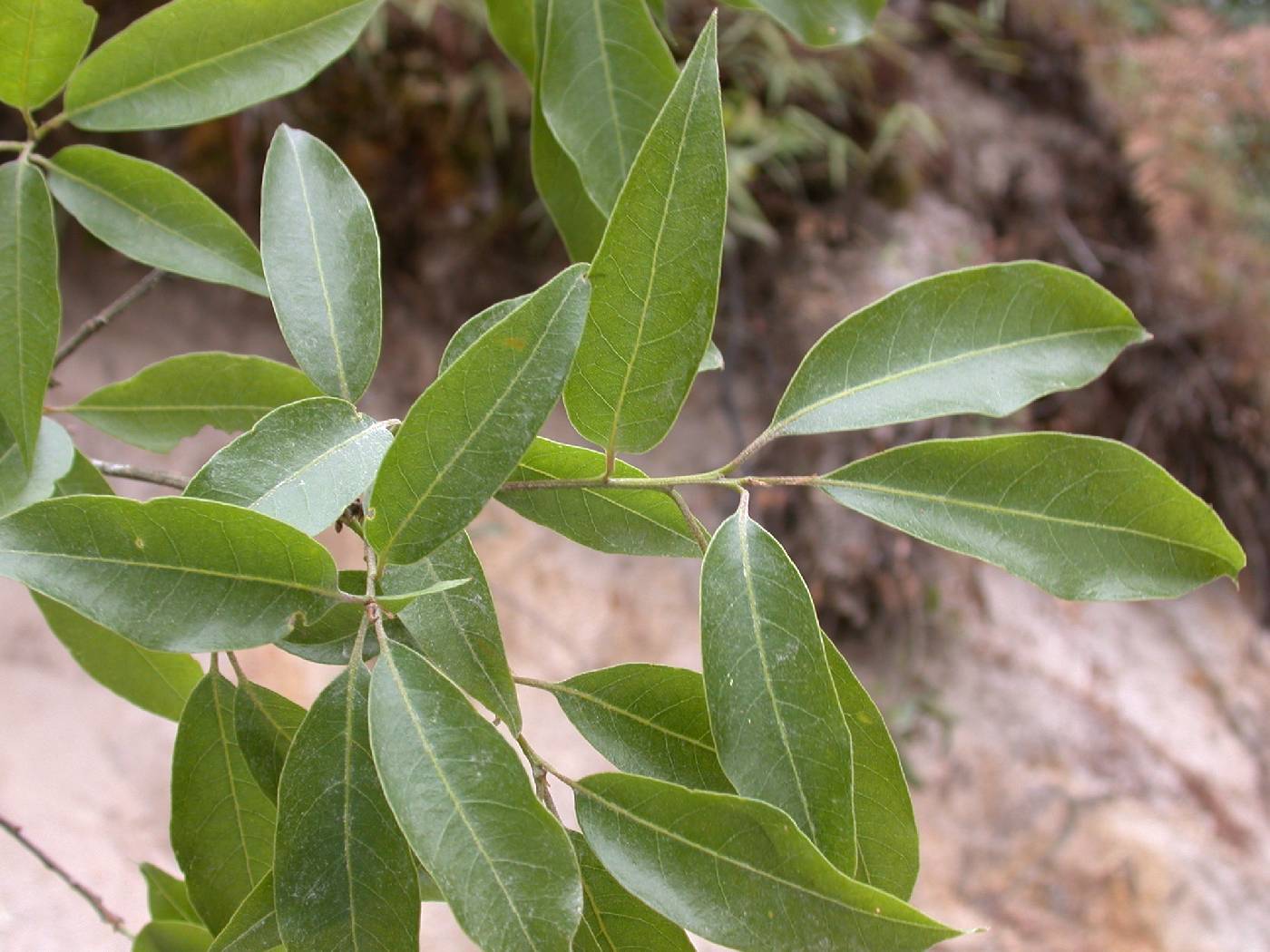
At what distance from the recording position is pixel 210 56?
1.76 feet

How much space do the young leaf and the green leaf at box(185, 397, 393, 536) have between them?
8.8 inches

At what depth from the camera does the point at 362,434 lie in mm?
411

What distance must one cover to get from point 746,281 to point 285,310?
168cm

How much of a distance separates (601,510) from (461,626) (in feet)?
0.27

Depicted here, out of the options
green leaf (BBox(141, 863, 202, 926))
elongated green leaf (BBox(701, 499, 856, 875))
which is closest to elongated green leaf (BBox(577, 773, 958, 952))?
elongated green leaf (BBox(701, 499, 856, 875))

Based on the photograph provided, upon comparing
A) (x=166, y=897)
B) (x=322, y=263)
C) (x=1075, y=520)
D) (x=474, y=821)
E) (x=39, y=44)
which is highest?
(x=39, y=44)

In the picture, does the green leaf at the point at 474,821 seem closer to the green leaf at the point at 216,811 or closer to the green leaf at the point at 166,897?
the green leaf at the point at 216,811

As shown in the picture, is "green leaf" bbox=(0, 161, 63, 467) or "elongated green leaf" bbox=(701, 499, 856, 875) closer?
"elongated green leaf" bbox=(701, 499, 856, 875)

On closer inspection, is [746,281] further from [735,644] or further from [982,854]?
[735,644]

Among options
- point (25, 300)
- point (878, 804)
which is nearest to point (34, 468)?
point (25, 300)

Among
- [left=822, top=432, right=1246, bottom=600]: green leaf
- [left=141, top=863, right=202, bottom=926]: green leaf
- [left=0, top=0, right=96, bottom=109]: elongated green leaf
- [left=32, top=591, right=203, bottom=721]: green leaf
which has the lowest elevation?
A: [left=141, top=863, right=202, bottom=926]: green leaf

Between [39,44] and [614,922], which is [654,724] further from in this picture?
[39,44]

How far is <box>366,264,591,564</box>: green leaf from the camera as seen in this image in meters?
0.35

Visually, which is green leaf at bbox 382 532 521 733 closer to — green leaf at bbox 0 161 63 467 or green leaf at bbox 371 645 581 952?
green leaf at bbox 371 645 581 952
